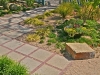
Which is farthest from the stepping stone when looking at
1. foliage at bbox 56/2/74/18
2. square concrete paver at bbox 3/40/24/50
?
foliage at bbox 56/2/74/18

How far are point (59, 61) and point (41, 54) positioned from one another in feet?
2.19

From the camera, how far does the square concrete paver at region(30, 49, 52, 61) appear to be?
5507 mm

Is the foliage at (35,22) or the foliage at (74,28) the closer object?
the foliage at (74,28)

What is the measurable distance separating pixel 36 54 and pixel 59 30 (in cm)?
222

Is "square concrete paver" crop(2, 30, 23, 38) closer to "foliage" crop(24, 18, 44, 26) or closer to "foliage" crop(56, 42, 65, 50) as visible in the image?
"foliage" crop(24, 18, 44, 26)

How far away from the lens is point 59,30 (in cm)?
Result: 759

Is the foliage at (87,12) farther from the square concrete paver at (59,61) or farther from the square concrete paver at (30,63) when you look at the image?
the square concrete paver at (30,63)

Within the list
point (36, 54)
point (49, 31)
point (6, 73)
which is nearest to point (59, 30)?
point (49, 31)

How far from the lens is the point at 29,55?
18.4 ft

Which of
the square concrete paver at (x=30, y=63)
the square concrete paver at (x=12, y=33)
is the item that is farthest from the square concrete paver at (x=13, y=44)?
the square concrete paver at (x=30, y=63)

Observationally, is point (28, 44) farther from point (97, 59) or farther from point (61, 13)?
point (61, 13)

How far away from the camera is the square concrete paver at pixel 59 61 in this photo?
518 centimetres

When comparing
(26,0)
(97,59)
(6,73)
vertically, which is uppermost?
(26,0)

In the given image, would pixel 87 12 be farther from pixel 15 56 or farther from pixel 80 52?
pixel 15 56
